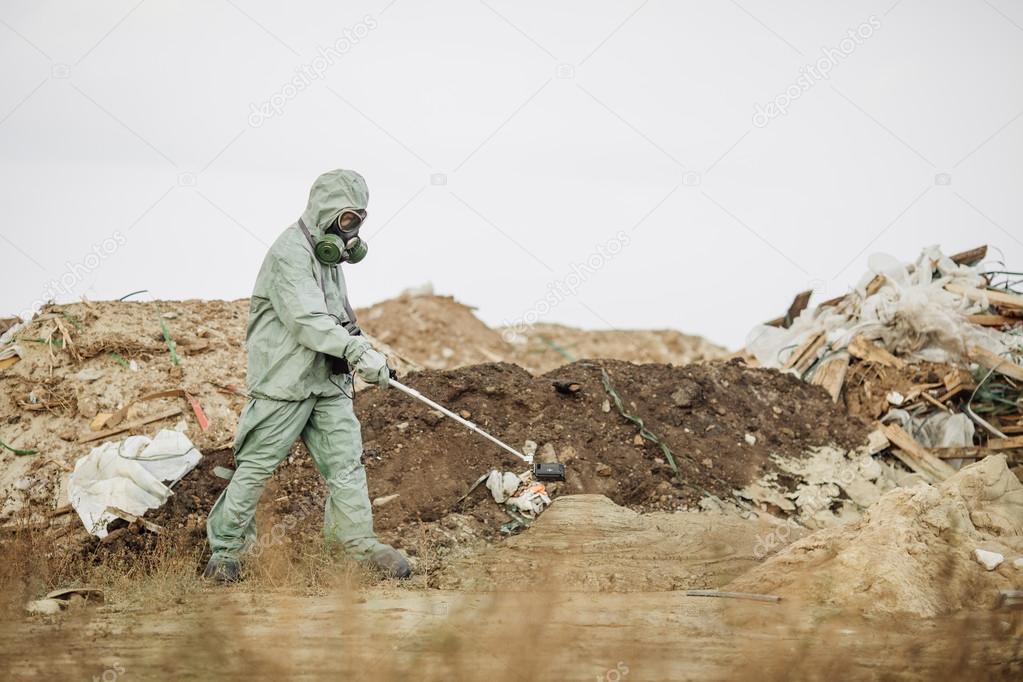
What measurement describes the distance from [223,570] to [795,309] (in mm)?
7316

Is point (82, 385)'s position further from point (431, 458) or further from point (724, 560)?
point (724, 560)

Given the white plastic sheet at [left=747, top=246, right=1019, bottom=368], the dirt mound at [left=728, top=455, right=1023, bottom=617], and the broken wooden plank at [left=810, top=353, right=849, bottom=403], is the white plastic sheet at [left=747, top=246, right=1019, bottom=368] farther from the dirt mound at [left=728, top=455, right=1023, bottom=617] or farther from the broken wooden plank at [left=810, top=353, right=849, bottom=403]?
the dirt mound at [left=728, top=455, right=1023, bottom=617]

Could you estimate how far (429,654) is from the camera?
5.02 m

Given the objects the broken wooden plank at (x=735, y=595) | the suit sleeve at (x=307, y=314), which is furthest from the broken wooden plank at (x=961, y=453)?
the suit sleeve at (x=307, y=314)

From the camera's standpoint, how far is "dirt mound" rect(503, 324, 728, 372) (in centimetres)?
1791

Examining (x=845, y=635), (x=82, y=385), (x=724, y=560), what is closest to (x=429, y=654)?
(x=845, y=635)

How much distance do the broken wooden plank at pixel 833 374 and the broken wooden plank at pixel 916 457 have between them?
0.61 meters

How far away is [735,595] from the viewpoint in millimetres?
5914

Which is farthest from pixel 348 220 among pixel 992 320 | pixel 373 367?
pixel 992 320

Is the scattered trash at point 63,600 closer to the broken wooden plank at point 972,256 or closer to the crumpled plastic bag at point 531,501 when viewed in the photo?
the crumpled plastic bag at point 531,501

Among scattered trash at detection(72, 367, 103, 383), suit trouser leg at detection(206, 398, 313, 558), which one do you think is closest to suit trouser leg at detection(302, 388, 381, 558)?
suit trouser leg at detection(206, 398, 313, 558)

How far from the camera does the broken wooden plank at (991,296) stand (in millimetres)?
10500

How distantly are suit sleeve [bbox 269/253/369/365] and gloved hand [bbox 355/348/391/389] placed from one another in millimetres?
38

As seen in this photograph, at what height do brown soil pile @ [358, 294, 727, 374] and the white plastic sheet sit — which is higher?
brown soil pile @ [358, 294, 727, 374]
